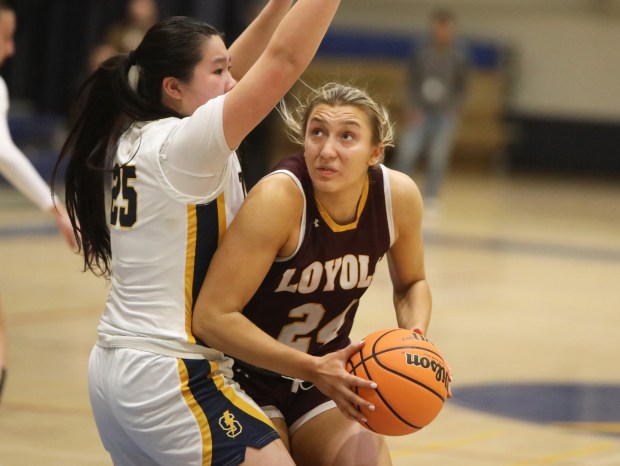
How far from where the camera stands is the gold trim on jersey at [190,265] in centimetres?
316

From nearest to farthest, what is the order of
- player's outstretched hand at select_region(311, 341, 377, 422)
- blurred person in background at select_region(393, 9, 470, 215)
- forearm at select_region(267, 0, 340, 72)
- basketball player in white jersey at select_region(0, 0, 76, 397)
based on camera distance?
forearm at select_region(267, 0, 340, 72), player's outstretched hand at select_region(311, 341, 377, 422), basketball player in white jersey at select_region(0, 0, 76, 397), blurred person in background at select_region(393, 9, 470, 215)

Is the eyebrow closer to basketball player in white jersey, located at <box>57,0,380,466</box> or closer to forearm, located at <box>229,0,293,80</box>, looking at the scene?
basketball player in white jersey, located at <box>57,0,380,466</box>

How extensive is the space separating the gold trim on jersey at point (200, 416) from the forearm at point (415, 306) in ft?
2.46

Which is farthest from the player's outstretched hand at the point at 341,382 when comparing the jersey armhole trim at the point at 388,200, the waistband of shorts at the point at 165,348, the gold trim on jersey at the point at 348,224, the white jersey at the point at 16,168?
the white jersey at the point at 16,168

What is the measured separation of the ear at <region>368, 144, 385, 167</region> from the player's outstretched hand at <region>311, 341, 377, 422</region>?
2.01 ft

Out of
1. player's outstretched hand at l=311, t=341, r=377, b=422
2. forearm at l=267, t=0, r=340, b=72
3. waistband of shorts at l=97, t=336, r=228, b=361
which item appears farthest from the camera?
waistband of shorts at l=97, t=336, r=228, b=361

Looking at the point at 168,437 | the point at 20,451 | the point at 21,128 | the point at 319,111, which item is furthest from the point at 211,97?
the point at 21,128

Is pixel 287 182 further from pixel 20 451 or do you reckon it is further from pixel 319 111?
pixel 20 451

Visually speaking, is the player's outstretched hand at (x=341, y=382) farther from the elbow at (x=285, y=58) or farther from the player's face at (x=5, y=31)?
the player's face at (x=5, y=31)

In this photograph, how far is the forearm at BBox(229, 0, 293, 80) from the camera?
3688 mm

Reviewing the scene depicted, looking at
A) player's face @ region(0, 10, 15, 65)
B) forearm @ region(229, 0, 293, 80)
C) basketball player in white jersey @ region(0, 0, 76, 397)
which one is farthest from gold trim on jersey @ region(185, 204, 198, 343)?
player's face @ region(0, 10, 15, 65)

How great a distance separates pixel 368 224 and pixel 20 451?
2.17m

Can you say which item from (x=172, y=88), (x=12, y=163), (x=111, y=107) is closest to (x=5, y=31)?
(x=12, y=163)

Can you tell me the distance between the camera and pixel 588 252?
11984mm
